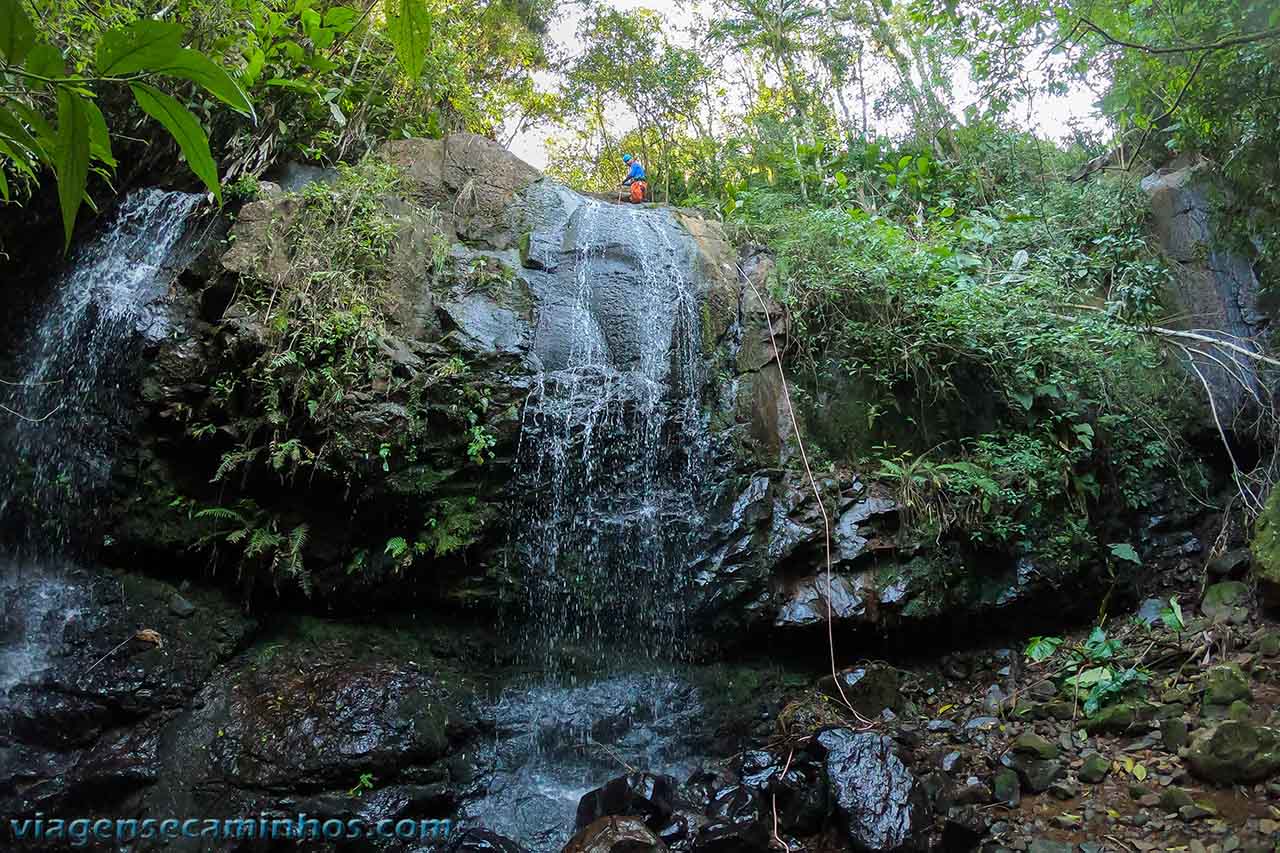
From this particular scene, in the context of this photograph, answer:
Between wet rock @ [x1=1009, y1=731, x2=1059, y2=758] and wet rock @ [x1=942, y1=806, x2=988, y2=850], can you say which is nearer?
wet rock @ [x1=942, y1=806, x2=988, y2=850]

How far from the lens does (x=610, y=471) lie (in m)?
5.82

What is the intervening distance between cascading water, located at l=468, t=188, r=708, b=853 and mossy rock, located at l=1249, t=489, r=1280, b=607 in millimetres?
3797

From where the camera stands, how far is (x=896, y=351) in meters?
6.39

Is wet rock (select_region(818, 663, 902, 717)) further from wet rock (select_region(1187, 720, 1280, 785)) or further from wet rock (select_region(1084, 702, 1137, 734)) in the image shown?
wet rock (select_region(1187, 720, 1280, 785))

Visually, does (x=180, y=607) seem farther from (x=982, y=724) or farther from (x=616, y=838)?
(x=982, y=724)

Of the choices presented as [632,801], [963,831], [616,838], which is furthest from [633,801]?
[963,831]

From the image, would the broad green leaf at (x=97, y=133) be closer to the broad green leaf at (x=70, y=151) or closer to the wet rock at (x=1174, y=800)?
the broad green leaf at (x=70, y=151)

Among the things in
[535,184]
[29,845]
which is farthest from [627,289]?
[29,845]

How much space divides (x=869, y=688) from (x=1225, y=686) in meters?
2.03

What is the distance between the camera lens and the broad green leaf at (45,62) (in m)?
0.67

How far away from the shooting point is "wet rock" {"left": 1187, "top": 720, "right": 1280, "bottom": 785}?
3666 mm

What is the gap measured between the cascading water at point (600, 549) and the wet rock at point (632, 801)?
29 cm

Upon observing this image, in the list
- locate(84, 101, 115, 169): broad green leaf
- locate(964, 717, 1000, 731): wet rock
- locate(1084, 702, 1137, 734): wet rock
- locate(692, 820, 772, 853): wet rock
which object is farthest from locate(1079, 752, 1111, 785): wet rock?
locate(84, 101, 115, 169): broad green leaf

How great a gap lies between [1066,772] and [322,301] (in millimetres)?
5902
